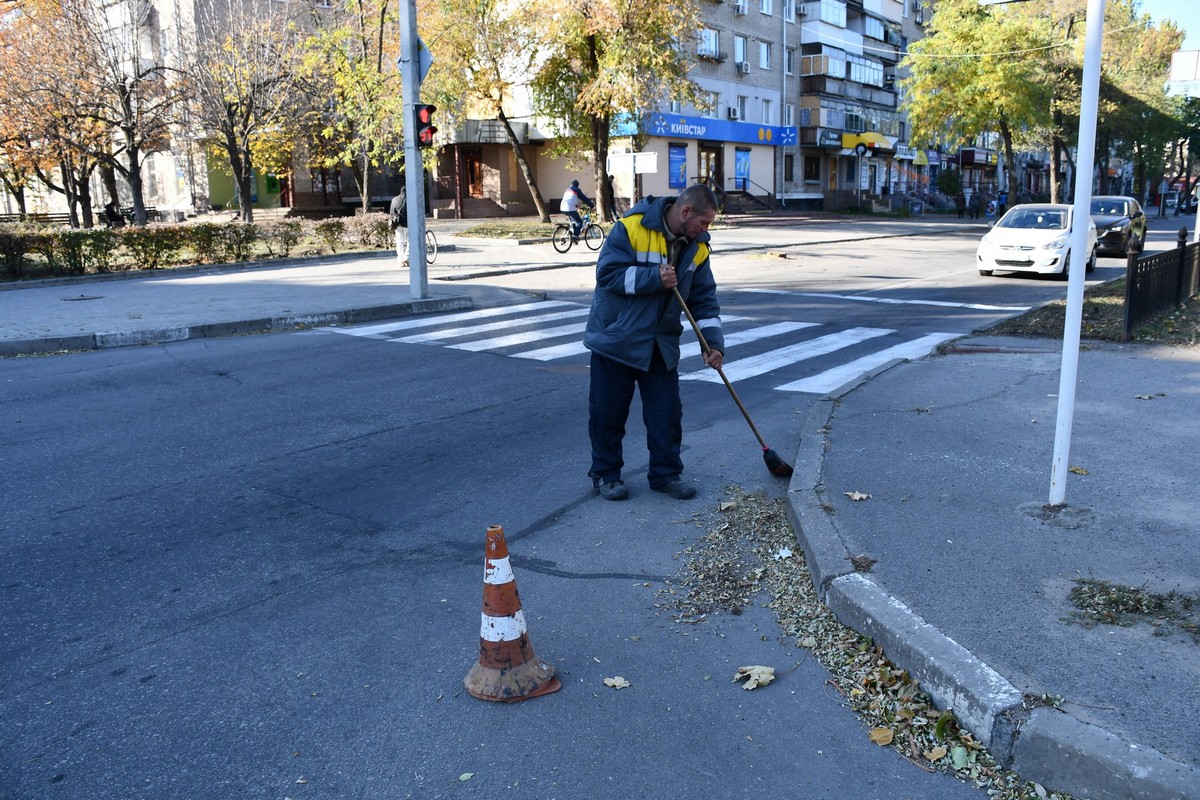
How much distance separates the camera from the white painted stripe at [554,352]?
413 inches

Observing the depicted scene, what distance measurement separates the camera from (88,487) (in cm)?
595

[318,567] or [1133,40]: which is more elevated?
[1133,40]

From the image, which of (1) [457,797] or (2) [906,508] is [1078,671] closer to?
(2) [906,508]

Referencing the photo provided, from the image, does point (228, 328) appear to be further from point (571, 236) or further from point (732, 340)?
point (571, 236)

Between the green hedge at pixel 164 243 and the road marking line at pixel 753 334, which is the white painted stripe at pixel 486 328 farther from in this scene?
the green hedge at pixel 164 243

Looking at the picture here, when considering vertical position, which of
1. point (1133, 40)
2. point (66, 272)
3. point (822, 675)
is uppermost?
point (1133, 40)

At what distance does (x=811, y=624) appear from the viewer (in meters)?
4.09

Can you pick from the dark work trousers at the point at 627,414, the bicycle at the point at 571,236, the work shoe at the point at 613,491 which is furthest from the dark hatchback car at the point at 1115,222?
the work shoe at the point at 613,491

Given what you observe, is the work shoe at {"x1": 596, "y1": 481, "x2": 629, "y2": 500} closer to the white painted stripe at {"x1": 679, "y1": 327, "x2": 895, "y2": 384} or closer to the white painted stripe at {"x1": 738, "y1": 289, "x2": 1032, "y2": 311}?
the white painted stripe at {"x1": 679, "y1": 327, "x2": 895, "y2": 384}

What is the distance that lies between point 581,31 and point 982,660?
2909cm

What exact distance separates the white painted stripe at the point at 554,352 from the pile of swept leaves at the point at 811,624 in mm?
4804

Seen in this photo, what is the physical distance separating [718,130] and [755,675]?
43297 mm

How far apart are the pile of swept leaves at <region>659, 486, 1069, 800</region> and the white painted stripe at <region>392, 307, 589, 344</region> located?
681cm

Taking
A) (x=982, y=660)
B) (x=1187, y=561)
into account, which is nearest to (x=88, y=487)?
(x=982, y=660)
